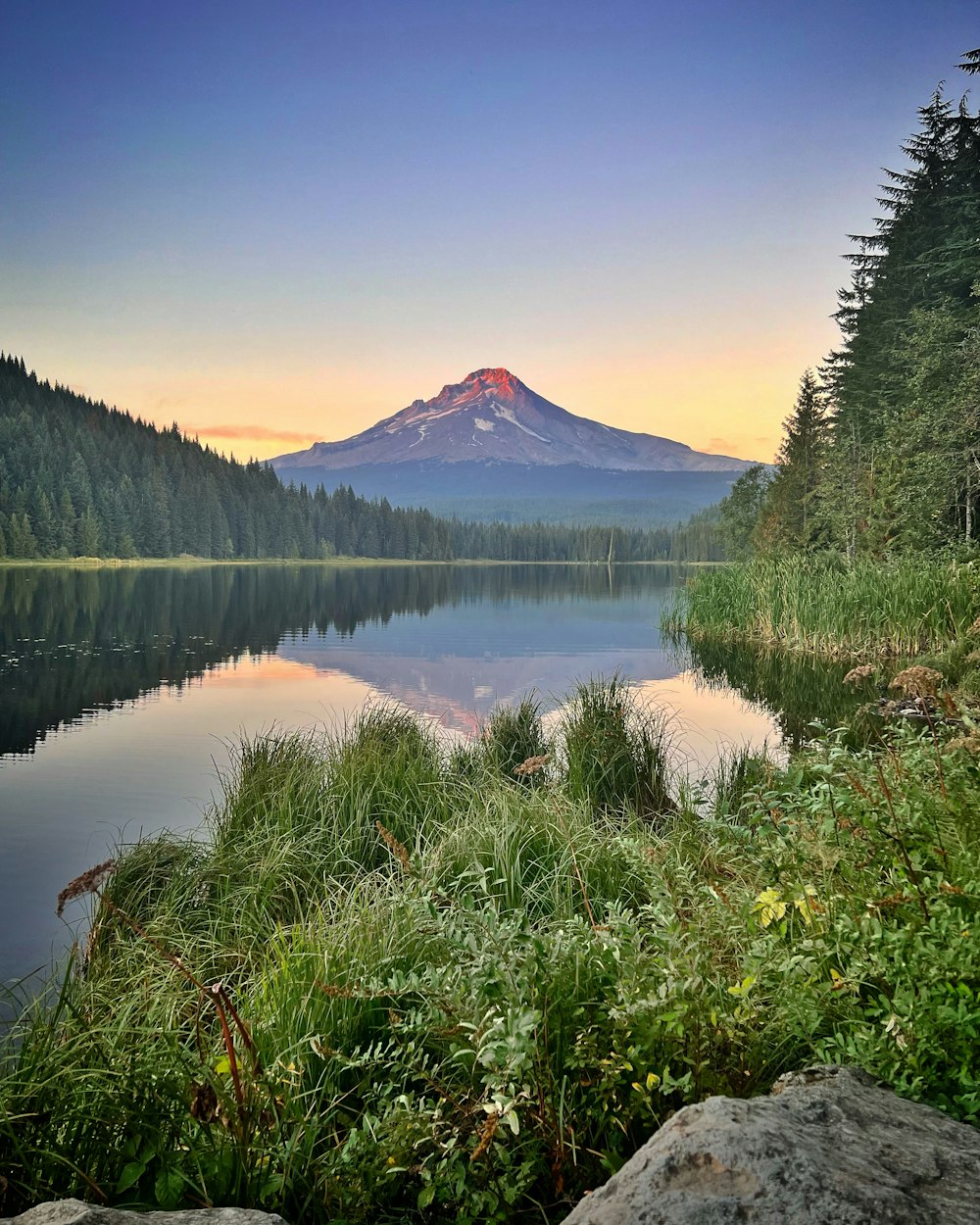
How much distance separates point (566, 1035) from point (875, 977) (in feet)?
3.59

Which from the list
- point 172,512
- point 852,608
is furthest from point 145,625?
point 172,512

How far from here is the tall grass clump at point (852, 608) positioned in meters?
18.2

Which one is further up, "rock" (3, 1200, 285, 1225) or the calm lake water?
"rock" (3, 1200, 285, 1225)

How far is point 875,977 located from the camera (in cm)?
286

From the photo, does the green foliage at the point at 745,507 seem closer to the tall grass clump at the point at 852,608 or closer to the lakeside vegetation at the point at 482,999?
the tall grass clump at the point at 852,608

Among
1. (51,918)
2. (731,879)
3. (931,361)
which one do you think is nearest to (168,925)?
(51,918)

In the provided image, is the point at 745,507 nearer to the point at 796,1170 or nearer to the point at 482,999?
the point at 482,999

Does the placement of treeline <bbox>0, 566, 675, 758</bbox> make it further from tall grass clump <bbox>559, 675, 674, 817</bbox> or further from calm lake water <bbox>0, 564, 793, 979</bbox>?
tall grass clump <bbox>559, 675, 674, 817</bbox>

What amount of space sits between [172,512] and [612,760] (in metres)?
124

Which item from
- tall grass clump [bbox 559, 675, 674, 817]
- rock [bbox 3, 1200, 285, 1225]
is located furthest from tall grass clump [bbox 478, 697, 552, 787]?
rock [bbox 3, 1200, 285, 1225]

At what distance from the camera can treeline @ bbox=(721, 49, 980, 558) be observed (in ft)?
82.4

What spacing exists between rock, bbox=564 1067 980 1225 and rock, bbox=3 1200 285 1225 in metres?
0.70

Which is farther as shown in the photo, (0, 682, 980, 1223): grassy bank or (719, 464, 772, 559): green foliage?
(719, 464, 772, 559): green foliage

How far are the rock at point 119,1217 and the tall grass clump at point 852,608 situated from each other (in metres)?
16.1
